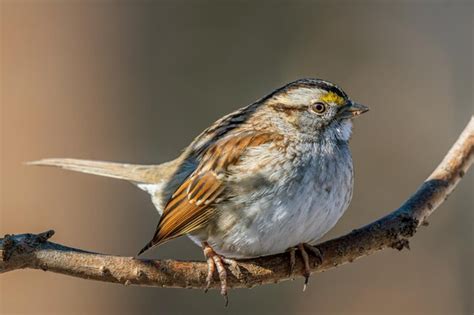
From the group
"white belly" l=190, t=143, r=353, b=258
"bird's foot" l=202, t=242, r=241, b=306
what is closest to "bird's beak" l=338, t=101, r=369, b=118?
"white belly" l=190, t=143, r=353, b=258

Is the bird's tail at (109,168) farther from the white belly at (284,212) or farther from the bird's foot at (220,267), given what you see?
the bird's foot at (220,267)

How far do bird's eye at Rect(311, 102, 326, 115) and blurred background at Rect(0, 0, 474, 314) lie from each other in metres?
2.53

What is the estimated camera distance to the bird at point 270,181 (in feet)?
11.5

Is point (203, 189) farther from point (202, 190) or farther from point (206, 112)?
point (206, 112)

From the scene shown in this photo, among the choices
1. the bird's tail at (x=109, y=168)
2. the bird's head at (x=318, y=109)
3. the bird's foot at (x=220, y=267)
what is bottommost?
the bird's foot at (x=220, y=267)

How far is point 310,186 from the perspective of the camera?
3545mm

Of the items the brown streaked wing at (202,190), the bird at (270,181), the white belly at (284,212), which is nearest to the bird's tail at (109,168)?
the bird at (270,181)

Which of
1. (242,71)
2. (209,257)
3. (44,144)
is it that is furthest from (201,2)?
(209,257)

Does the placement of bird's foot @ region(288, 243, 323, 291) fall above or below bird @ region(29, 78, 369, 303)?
below

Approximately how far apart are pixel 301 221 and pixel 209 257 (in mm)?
441

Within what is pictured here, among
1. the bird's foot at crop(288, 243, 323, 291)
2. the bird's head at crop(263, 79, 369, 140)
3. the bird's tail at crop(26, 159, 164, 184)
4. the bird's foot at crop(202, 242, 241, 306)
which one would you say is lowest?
the bird's foot at crop(202, 242, 241, 306)

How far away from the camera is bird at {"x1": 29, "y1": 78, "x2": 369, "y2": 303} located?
138 inches

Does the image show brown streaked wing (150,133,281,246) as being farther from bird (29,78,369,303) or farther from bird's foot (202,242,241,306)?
bird's foot (202,242,241,306)

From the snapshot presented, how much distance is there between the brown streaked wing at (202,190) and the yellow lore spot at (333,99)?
11.7 inches
